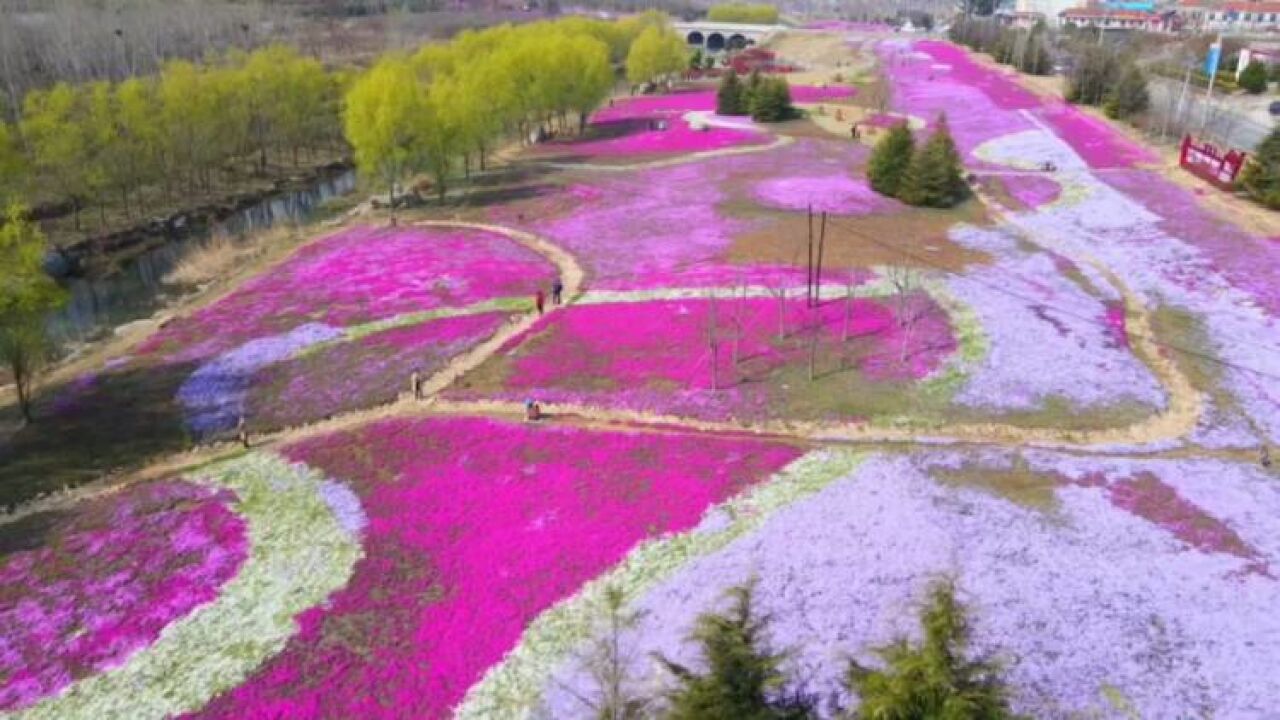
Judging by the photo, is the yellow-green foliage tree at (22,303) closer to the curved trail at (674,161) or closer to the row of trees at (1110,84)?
the curved trail at (674,161)

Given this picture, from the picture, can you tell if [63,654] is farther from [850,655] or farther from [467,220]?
[467,220]

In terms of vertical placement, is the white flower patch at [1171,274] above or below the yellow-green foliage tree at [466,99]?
below

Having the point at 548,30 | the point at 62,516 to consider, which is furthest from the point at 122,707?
the point at 548,30

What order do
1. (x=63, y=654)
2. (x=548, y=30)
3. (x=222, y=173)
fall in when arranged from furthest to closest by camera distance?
(x=548, y=30), (x=222, y=173), (x=63, y=654)

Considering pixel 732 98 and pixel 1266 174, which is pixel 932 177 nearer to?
pixel 1266 174

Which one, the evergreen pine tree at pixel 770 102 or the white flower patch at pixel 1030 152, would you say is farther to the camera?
the evergreen pine tree at pixel 770 102

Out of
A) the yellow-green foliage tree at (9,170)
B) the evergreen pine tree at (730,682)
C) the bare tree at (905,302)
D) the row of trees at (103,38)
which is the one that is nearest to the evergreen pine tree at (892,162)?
the bare tree at (905,302)
